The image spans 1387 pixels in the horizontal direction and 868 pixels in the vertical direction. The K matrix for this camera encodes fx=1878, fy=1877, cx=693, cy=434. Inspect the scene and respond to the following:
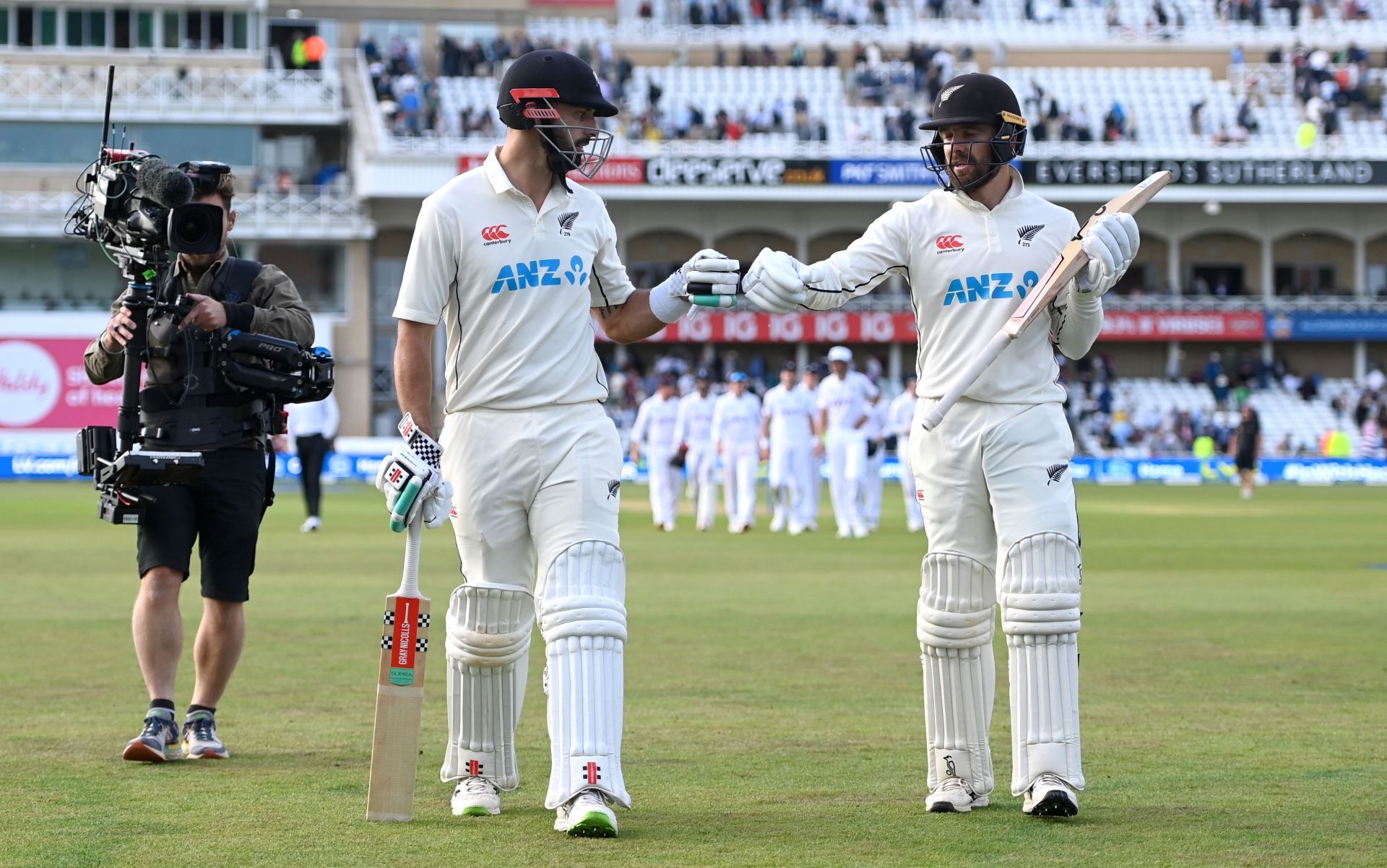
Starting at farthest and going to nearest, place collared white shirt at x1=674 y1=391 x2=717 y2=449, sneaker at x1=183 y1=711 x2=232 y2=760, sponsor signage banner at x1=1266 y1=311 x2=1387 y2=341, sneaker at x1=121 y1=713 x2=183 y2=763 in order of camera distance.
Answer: sponsor signage banner at x1=1266 y1=311 x2=1387 y2=341
collared white shirt at x1=674 y1=391 x2=717 y2=449
sneaker at x1=183 y1=711 x2=232 y2=760
sneaker at x1=121 y1=713 x2=183 y2=763

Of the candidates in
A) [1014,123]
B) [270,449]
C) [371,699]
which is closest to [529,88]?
[1014,123]

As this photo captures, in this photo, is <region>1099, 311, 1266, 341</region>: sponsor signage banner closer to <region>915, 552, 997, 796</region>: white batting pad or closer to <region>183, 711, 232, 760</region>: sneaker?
<region>183, 711, 232, 760</region>: sneaker

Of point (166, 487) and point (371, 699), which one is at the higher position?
point (166, 487)

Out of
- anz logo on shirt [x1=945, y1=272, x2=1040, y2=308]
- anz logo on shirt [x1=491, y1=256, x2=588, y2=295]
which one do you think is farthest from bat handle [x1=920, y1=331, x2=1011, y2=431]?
anz logo on shirt [x1=491, y1=256, x2=588, y2=295]

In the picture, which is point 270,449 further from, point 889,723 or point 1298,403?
point 1298,403

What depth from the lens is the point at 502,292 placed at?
21.5 feet

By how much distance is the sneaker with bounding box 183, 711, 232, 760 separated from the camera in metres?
7.75

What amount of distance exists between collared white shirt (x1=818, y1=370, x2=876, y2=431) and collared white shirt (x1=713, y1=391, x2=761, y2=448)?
48.6 inches

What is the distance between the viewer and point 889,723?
8.77 m

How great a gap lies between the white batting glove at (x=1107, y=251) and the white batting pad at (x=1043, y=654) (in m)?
0.91

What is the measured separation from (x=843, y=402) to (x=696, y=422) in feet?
8.67

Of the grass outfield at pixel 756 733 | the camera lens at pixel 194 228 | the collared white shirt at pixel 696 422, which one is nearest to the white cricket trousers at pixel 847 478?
the collared white shirt at pixel 696 422

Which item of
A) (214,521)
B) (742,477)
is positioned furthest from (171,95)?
(214,521)

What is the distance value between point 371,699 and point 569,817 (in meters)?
3.74
